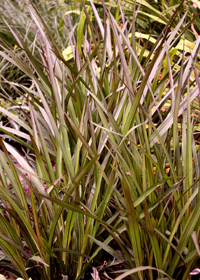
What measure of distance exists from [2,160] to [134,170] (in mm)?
346

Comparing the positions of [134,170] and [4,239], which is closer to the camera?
[4,239]

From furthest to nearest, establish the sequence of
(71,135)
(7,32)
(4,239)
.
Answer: (7,32)
(71,135)
(4,239)

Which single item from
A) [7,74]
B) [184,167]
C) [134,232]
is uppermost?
[184,167]

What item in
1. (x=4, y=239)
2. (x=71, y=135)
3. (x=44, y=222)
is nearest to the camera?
(x=4, y=239)

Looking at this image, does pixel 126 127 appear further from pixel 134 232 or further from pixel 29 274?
pixel 29 274

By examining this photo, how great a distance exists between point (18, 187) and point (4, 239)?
0.13 m

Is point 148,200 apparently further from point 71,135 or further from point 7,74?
point 7,74

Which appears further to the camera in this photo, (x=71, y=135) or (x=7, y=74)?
(x=7, y=74)

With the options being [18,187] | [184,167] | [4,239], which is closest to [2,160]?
[18,187]

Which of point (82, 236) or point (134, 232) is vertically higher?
point (134, 232)

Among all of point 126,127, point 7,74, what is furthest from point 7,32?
point 126,127

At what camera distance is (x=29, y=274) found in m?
0.68

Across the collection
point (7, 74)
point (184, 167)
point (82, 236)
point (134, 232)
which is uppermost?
point (184, 167)

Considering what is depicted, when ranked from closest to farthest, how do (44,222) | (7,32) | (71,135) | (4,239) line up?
(4,239)
(44,222)
(71,135)
(7,32)
